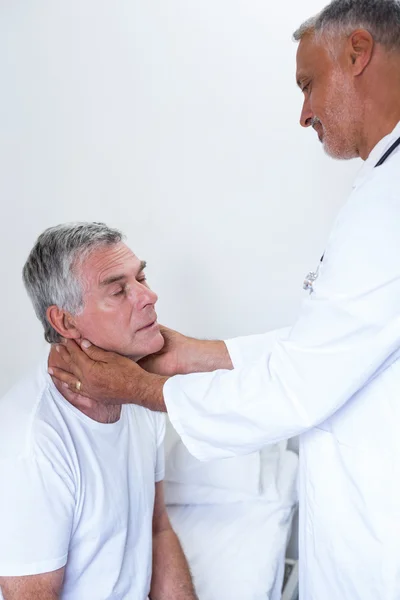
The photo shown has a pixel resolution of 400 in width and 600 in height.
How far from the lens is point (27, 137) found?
2.26m

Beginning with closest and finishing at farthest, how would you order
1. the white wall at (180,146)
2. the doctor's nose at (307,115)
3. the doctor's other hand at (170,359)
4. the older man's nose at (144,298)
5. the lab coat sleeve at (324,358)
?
the lab coat sleeve at (324,358) < the doctor's nose at (307,115) < the older man's nose at (144,298) < the doctor's other hand at (170,359) < the white wall at (180,146)

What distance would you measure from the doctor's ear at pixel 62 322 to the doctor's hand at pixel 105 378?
38 millimetres

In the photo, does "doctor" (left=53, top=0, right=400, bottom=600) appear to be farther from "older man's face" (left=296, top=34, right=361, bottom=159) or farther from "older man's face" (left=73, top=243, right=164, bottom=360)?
"older man's face" (left=73, top=243, right=164, bottom=360)

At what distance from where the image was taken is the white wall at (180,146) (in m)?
1.98

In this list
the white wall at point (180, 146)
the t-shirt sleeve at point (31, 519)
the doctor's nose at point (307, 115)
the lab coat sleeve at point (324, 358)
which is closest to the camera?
the lab coat sleeve at point (324, 358)

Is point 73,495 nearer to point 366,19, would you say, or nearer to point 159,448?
point 159,448

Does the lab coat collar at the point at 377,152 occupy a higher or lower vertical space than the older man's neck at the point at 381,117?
lower

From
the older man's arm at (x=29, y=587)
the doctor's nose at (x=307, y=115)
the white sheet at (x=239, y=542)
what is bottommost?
the white sheet at (x=239, y=542)

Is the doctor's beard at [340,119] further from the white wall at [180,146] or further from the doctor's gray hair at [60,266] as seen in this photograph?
the white wall at [180,146]

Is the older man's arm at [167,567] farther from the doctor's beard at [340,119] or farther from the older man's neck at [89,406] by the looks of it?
the doctor's beard at [340,119]

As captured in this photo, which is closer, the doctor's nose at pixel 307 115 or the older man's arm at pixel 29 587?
the older man's arm at pixel 29 587

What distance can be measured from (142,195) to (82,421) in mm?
1048

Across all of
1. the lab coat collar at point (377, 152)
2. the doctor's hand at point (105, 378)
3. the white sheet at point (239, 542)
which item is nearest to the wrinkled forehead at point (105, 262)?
the doctor's hand at point (105, 378)

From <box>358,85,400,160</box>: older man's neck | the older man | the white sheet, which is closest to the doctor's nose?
<box>358,85,400,160</box>: older man's neck
